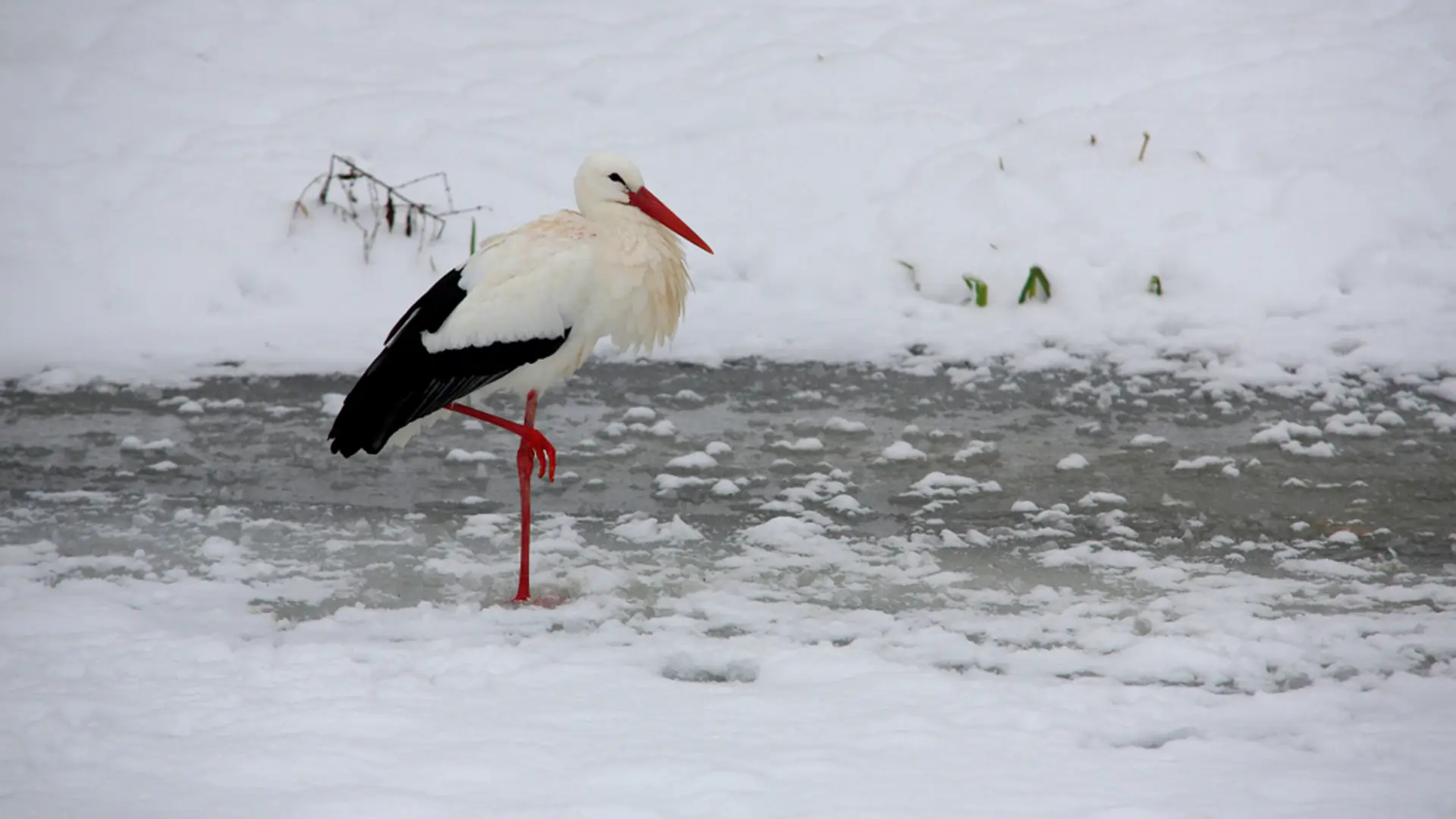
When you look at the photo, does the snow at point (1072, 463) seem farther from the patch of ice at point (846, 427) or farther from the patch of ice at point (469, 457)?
the patch of ice at point (469, 457)

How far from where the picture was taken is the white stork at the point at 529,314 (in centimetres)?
459

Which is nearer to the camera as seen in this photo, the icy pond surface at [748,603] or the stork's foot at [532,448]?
the icy pond surface at [748,603]

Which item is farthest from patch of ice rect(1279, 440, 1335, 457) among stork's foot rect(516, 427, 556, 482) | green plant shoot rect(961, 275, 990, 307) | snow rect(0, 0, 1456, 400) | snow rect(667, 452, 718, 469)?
stork's foot rect(516, 427, 556, 482)

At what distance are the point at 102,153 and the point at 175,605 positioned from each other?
493 centimetres

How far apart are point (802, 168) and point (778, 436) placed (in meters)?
2.99

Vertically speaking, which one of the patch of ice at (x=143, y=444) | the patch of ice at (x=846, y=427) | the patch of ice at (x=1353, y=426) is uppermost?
the patch of ice at (x=1353, y=426)

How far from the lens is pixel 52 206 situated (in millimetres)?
7641

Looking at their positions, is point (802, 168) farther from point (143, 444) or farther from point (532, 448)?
point (143, 444)

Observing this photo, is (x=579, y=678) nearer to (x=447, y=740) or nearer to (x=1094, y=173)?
(x=447, y=740)

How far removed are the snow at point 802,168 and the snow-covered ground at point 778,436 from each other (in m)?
0.04

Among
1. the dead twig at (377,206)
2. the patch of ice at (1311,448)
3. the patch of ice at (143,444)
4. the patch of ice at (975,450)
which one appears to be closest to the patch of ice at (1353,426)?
the patch of ice at (1311,448)

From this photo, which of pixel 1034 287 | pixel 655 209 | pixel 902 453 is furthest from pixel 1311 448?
pixel 655 209

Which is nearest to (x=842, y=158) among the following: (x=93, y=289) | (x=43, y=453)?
(x=93, y=289)

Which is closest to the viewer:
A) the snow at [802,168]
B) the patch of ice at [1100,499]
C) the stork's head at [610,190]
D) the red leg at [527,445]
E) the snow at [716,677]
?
the snow at [716,677]
